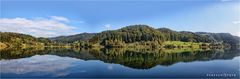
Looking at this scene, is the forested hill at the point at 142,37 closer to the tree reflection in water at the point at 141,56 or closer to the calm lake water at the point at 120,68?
the tree reflection in water at the point at 141,56

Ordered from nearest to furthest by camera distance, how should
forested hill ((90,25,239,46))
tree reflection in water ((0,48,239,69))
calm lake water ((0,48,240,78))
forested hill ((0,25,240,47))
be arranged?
calm lake water ((0,48,240,78)) → tree reflection in water ((0,48,239,69)) → forested hill ((0,25,240,47)) → forested hill ((90,25,239,46))

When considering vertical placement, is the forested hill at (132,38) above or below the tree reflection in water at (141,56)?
above

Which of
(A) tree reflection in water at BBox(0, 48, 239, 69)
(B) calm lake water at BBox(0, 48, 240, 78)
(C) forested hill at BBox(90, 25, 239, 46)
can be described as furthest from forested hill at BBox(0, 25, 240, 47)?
(B) calm lake water at BBox(0, 48, 240, 78)

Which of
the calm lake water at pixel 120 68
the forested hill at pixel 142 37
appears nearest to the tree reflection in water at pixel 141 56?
the calm lake water at pixel 120 68

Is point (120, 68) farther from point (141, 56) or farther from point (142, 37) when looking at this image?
point (142, 37)

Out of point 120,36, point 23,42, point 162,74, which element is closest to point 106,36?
point 120,36

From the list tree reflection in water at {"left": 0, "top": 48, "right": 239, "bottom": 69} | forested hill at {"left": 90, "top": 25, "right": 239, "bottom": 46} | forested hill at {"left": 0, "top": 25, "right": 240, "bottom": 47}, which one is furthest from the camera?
forested hill at {"left": 90, "top": 25, "right": 239, "bottom": 46}

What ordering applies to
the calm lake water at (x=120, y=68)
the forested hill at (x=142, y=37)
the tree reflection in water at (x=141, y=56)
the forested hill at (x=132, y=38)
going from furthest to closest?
1. the forested hill at (x=142, y=37)
2. the forested hill at (x=132, y=38)
3. the tree reflection in water at (x=141, y=56)
4. the calm lake water at (x=120, y=68)

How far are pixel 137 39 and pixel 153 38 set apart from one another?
5.90 metres

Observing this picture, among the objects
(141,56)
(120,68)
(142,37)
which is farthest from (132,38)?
(120,68)

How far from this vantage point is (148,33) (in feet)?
420

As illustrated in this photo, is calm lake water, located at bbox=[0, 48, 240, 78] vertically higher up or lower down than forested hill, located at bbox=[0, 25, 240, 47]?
lower down

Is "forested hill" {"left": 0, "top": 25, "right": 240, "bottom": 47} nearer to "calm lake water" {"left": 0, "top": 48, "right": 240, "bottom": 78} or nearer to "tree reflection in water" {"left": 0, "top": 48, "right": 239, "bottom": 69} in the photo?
"tree reflection in water" {"left": 0, "top": 48, "right": 239, "bottom": 69}

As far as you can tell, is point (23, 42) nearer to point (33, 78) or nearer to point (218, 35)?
point (218, 35)
